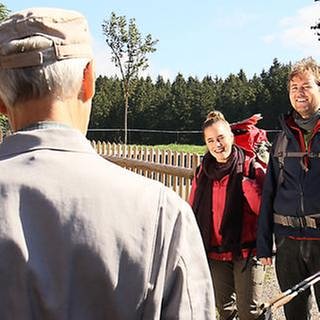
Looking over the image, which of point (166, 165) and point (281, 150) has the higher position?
point (281, 150)

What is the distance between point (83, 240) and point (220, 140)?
2704 millimetres

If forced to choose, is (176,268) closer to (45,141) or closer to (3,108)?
(45,141)

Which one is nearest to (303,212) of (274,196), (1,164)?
(274,196)

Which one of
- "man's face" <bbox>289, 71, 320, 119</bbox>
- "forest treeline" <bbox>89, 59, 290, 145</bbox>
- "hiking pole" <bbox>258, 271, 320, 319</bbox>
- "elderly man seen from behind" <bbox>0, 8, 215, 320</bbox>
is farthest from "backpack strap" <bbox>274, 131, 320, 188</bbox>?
"forest treeline" <bbox>89, 59, 290, 145</bbox>

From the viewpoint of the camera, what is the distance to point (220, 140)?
3.77 metres

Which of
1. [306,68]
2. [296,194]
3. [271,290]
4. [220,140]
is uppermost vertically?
[306,68]

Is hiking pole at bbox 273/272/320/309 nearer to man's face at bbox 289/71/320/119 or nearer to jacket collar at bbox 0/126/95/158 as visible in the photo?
man's face at bbox 289/71/320/119

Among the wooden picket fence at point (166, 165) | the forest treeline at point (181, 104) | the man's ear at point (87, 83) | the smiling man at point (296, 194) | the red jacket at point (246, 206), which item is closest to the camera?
the man's ear at point (87, 83)

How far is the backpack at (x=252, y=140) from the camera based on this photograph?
153 inches

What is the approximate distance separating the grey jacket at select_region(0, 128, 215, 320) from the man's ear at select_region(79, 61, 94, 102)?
0.31 feet

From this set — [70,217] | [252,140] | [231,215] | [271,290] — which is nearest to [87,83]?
[70,217]

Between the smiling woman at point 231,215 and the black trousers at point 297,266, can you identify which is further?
the smiling woman at point 231,215

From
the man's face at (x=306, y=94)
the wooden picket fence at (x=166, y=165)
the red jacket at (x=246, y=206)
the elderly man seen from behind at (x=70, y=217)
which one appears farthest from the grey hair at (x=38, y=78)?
the wooden picket fence at (x=166, y=165)

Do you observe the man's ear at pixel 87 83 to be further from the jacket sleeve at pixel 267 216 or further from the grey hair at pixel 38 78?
the jacket sleeve at pixel 267 216
